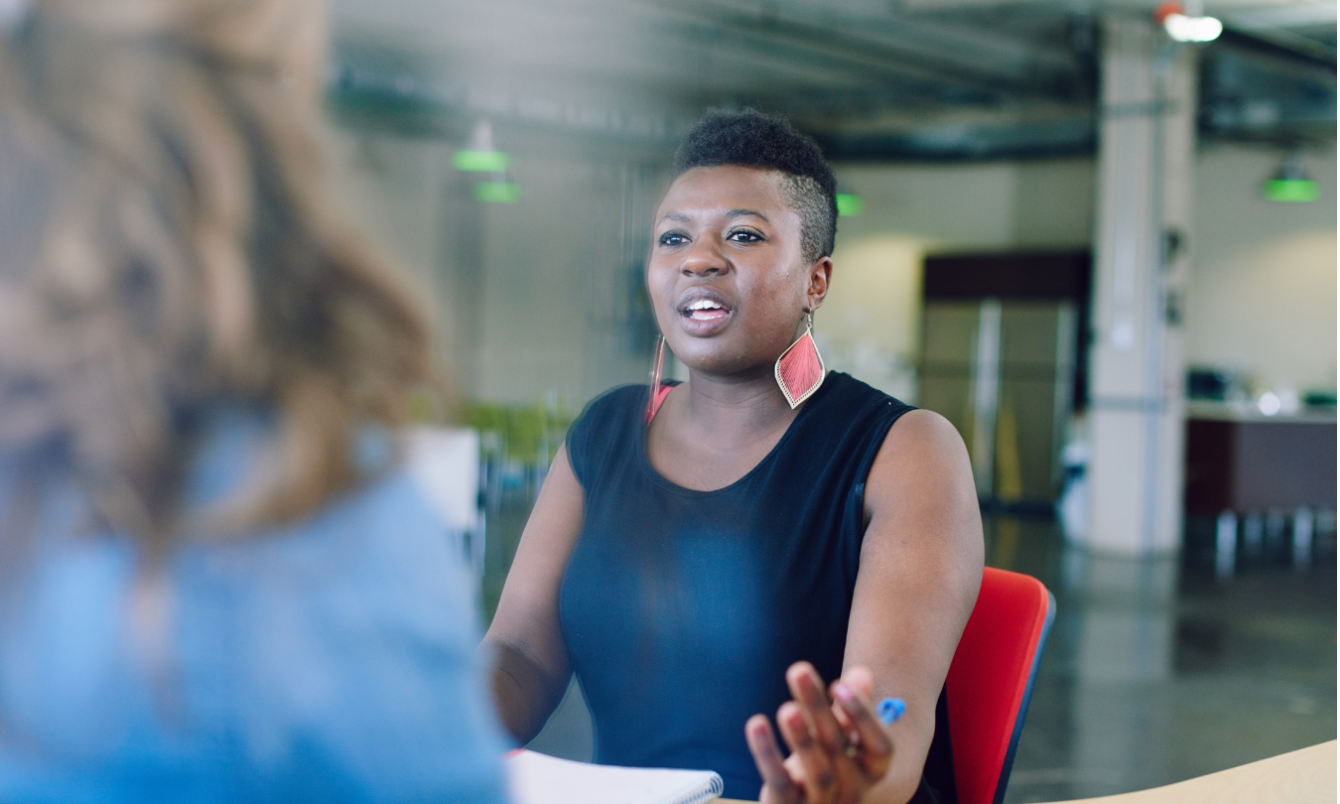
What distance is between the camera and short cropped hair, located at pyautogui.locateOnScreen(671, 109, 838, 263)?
4.84 ft

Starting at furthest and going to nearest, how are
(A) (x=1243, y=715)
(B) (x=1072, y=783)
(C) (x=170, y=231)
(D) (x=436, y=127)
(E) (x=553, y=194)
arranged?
(E) (x=553, y=194) < (D) (x=436, y=127) < (A) (x=1243, y=715) < (B) (x=1072, y=783) < (C) (x=170, y=231)

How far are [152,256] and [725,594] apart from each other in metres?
0.98

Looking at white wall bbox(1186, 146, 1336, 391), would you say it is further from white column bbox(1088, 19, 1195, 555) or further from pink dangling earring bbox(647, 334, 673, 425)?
pink dangling earring bbox(647, 334, 673, 425)

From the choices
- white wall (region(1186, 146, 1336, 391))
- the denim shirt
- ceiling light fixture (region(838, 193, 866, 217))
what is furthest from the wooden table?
white wall (region(1186, 146, 1336, 391))

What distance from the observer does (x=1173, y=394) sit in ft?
27.9

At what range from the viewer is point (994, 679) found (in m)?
1.45

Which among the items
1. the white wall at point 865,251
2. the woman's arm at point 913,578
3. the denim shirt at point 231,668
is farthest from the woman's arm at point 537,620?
the white wall at point 865,251

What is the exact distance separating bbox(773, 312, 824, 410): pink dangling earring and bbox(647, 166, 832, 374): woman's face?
0.06ft

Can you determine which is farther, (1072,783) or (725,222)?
(1072,783)

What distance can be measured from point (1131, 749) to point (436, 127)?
28.5 feet

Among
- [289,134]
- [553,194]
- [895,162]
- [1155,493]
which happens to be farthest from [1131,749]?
[553,194]

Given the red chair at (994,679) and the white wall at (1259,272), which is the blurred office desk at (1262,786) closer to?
the red chair at (994,679)

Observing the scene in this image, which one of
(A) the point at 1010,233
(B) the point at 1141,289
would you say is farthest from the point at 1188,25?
(A) the point at 1010,233

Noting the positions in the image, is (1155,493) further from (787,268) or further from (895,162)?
(787,268)
